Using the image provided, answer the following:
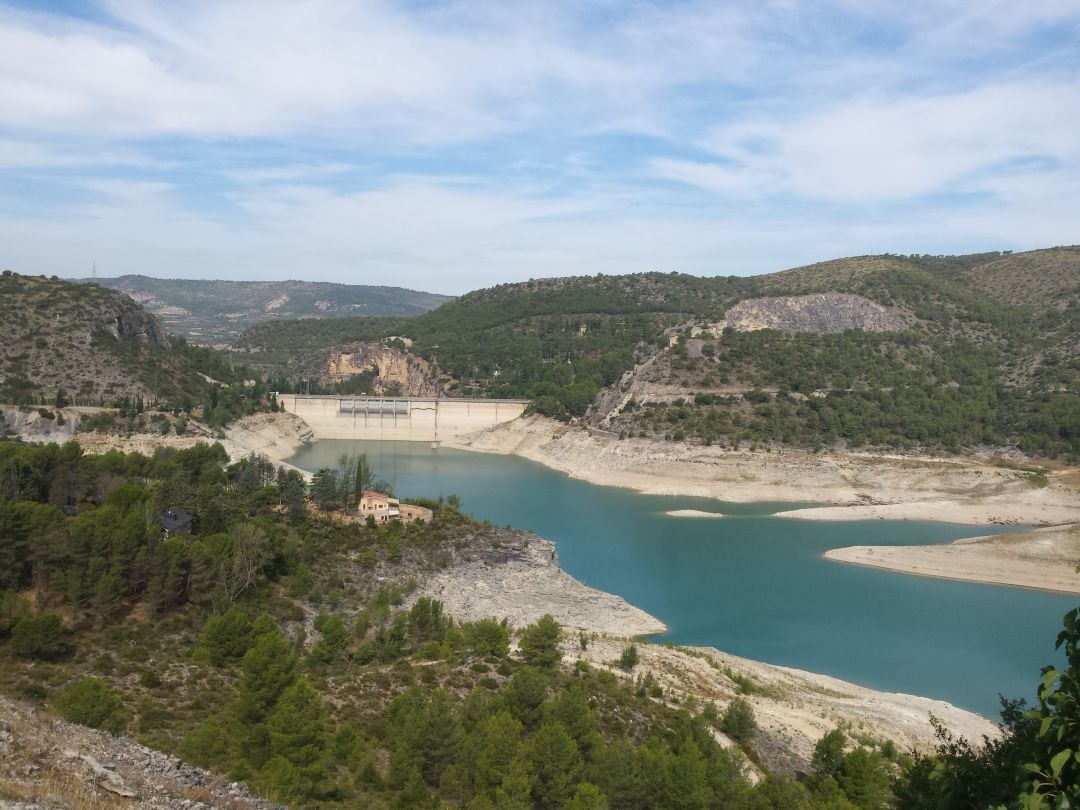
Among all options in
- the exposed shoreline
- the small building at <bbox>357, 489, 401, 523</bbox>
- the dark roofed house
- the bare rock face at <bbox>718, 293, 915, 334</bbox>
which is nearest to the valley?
the exposed shoreline

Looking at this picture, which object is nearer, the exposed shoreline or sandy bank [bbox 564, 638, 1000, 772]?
sandy bank [bbox 564, 638, 1000, 772]

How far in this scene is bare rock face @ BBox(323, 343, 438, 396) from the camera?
97.2 m

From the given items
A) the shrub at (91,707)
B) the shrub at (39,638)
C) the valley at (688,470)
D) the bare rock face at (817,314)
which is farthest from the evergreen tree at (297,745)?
the bare rock face at (817,314)

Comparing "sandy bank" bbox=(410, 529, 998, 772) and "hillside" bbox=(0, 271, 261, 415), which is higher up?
"hillside" bbox=(0, 271, 261, 415)

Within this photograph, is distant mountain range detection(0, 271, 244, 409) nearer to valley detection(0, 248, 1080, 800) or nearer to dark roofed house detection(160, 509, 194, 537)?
valley detection(0, 248, 1080, 800)

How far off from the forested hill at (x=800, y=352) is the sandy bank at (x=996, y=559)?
20.5 meters

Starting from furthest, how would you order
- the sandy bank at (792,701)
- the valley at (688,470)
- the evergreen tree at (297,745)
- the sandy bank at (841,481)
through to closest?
the sandy bank at (841,481) < the valley at (688,470) < the sandy bank at (792,701) < the evergreen tree at (297,745)

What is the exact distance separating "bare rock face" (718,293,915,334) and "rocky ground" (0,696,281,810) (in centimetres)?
7908

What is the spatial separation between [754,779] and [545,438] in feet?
191

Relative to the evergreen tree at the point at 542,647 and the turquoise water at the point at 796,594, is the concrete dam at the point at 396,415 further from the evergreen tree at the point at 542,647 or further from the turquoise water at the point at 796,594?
the evergreen tree at the point at 542,647

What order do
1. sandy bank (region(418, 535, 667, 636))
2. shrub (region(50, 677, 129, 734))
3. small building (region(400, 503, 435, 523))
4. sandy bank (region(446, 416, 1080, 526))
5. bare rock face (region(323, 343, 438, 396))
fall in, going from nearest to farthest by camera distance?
shrub (region(50, 677, 129, 734)), sandy bank (region(418, 535, 667, 636)), small building (region(400, 503, 435, 523)), sandy bank (region(446, 416, 1080, 526)), bare rock face (region(323, 343, 438, 396))

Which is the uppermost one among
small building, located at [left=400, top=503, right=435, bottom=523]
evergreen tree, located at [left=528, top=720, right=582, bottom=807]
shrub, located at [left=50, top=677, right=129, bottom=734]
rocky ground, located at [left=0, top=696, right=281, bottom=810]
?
rocky ground, located at [left=0, top=696, right=281, bottom=810]

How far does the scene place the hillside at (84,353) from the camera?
59188mm

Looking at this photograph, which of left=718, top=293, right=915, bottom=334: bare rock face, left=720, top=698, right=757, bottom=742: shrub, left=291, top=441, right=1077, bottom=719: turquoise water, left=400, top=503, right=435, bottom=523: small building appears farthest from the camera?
left=718, top=293, right=915, bottom=334: bare rock face
